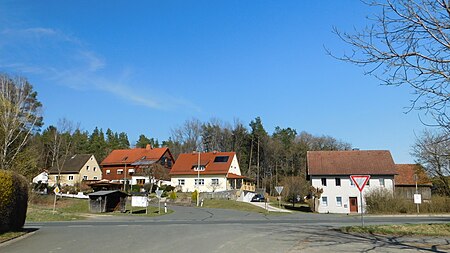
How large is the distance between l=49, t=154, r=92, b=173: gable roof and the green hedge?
7299cm

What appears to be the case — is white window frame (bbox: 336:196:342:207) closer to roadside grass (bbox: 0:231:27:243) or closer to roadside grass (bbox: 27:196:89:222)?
roadside grass (bbox: 27:196:89:222)

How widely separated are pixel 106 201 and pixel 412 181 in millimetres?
43795

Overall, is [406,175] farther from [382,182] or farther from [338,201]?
[338,201]

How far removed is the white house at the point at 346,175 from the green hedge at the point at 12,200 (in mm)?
38209

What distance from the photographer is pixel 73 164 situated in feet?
293

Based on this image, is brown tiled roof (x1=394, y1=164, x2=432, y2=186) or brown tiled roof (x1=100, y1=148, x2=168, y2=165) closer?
brown tiled roof (x1=394, y1=164, x2=432, y2=186)

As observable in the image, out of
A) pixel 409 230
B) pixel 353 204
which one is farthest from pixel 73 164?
pixel 409 230

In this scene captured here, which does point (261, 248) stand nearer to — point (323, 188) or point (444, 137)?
point (444, 137)

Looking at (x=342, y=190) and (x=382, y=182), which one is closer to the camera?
(x=382, y=182)

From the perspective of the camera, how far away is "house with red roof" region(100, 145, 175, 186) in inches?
3196

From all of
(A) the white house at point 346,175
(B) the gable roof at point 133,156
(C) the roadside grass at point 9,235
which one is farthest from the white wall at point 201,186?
(C) the roadside grass at point 9,235

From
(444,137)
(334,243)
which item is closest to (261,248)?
(334,243)

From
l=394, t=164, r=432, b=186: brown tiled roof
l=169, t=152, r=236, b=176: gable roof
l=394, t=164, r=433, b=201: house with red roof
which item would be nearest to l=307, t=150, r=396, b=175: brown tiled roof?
l=394, t=164, r=433, b=201: house with red roof

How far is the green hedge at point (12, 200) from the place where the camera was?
15.1 meters
